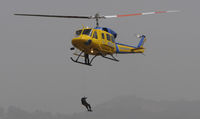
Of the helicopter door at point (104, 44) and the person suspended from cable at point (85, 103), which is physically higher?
the helicopter door at point (104, 44)

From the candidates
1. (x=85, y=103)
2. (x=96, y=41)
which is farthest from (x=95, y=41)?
(x=85, y=103)

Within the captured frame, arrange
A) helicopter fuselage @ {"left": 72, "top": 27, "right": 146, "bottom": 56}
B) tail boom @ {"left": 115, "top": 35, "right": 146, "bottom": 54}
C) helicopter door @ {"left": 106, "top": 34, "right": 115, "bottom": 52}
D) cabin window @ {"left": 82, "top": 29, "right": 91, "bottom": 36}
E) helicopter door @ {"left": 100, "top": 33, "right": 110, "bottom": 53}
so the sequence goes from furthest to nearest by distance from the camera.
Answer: tail boom @ {"left": 115, "top": 35, "right": 146, "bottom": 54} → helicopter door @ {"left": 106, "top": 34, "right": 115, "bottom": 52} → helicopter door @ {"left": 100, "top": 33, "right": 110, "bottom": 53} → cabin window @ {"left": 82, "top": 29, "right": 91, "bottom": 36} → helicopter fuselage @ {"left": 72, "top": 27, "right": 146, "bottom": 56}

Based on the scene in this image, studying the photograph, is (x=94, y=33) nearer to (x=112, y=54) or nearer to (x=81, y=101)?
(x=112, y=54)

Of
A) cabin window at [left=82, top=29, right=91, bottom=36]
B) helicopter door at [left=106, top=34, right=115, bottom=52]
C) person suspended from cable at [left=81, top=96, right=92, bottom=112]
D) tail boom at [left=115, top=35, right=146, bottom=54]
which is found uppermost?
cabin window at [left=82, top=29, right=91, bottom=36]

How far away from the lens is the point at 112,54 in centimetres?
3688

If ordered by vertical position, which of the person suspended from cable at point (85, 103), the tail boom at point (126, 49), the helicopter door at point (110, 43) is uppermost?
the helicopter door at point (110, 43)

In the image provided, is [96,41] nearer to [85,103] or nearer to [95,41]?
[95,41]

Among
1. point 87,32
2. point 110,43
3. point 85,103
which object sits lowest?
point 85,103

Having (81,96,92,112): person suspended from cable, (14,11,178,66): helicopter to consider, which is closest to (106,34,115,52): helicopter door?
(14,11,178,66): helicopter

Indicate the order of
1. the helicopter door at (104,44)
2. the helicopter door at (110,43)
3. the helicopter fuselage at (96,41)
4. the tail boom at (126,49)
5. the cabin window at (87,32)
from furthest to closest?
the tail boom at (126,49) < the helicopter door at (110,43) < the helicopter door at (104,44) < the cabin window at (87,32) < the helicopter fuselage at (96,41)

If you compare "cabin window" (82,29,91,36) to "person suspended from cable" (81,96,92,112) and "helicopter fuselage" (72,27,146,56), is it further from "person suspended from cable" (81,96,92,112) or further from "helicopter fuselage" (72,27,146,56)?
"person suspended from cable" (81,96,92,112)

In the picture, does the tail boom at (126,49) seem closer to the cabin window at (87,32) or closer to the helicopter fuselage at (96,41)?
the helicopter fuselage at (96,41)

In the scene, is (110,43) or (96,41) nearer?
(96,41)

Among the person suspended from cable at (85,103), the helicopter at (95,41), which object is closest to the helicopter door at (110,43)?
the helicopter at (95,41)
